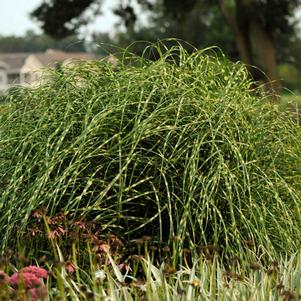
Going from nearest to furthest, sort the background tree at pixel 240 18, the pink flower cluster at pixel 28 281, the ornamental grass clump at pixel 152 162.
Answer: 1. the pink flower cluster at pixel 28 281
2. the ornamental grass clump at pixel 152 162
3. the background tree at pixel 240 18

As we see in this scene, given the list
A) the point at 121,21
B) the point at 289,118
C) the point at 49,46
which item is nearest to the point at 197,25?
the point at 121,21

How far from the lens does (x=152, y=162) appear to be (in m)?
3.35

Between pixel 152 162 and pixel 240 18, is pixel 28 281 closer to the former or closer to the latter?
pixel 152 162

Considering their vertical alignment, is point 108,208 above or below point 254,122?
below

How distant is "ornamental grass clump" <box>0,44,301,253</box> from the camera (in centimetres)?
321

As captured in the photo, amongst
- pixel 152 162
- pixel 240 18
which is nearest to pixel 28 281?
pixel 152 162

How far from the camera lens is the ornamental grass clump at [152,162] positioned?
10.5 feet

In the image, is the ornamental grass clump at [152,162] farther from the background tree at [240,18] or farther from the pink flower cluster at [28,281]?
the background tree at [240,18]

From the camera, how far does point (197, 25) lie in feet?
153

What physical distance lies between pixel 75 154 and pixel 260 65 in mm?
15568

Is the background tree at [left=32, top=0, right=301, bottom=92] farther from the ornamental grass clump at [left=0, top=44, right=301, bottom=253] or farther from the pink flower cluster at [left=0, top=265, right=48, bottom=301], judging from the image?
the pink flower cluster at [left=0, top=265, right=48, bottom=301]

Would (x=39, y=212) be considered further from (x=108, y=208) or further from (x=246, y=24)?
(x=246, y=24)

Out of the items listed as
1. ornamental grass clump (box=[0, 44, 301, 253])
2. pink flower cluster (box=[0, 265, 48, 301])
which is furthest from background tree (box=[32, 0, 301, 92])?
pink flower cluster (box=[0, 265, 48, 301])

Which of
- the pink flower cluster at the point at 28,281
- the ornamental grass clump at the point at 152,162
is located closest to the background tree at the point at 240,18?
the ornamental grass clump at the point at 152,162
